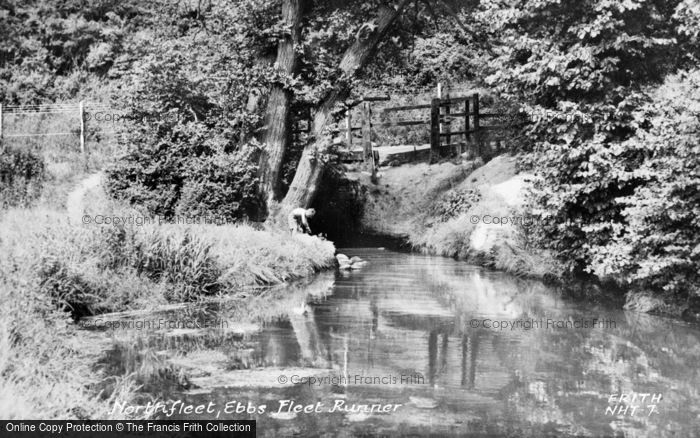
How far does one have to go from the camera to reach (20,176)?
18.3 meters

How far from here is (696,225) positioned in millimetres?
10414

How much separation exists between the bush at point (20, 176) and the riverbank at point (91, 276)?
1.15 m

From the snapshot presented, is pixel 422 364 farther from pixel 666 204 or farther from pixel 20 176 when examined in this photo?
pixel 20 176

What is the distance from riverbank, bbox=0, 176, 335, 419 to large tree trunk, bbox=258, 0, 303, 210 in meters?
2.13

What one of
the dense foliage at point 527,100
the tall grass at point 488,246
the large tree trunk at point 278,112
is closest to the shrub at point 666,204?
the dense foliage at point 527,100

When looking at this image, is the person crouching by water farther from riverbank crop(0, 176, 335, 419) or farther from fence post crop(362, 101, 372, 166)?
fence post crop(362, 101, 372, 166)

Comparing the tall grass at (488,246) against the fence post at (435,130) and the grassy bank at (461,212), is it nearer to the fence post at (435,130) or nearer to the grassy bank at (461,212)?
the grassy bank at (461,212)

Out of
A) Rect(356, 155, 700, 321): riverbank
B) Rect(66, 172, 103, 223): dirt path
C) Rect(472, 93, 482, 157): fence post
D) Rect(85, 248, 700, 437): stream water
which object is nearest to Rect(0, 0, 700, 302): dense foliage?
Rect(356, 155, 700, 321): riverbank

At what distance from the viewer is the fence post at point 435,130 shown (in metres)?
23.8

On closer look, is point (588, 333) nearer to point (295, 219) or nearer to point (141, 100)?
point (295, 219)

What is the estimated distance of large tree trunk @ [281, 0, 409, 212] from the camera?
18609 millimetres

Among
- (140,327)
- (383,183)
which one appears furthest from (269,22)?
(140,327)

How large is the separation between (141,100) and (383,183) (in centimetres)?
807

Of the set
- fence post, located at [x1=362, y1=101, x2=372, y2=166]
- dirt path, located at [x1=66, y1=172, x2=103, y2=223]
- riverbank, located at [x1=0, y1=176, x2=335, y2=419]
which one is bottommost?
riverbank, located at [x1=0, y1=176, x2=335, y2=419]
